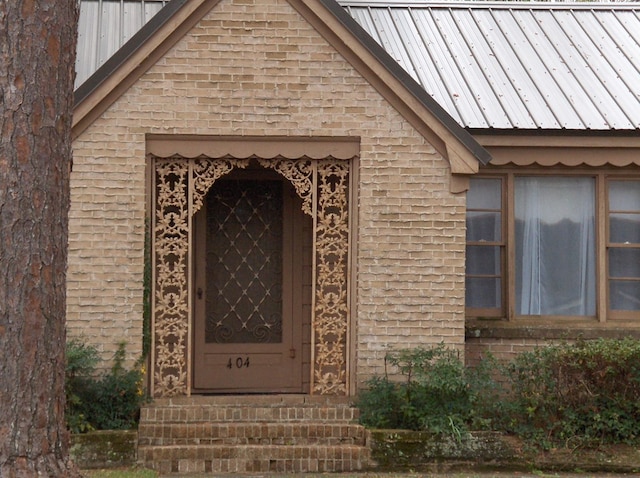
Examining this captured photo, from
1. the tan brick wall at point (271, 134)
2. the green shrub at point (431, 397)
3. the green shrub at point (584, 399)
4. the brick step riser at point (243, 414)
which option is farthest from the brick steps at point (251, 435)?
the green shrub at point (584, 399)

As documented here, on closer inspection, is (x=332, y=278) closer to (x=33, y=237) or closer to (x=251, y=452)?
(x=251, y=452)

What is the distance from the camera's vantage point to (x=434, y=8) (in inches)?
609

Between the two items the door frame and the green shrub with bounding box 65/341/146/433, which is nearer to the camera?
the green shrub with bounding box 65/341/146/433

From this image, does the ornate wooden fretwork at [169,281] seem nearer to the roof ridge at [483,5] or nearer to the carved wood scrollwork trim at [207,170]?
the carved wood scrollwork trim at [207,170]

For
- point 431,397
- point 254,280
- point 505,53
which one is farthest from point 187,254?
point 505,53

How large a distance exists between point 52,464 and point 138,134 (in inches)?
233

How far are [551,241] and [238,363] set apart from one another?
13.2 feet

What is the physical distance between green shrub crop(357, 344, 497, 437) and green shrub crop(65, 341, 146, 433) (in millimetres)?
2345

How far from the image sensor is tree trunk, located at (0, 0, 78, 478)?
6.02m

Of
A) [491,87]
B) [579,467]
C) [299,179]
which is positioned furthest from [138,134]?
[579,467]

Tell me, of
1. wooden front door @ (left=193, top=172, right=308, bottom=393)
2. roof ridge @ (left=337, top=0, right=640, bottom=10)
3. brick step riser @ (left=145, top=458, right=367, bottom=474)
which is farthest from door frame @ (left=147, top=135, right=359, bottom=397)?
roof ridge @ (left=337, top=0, right=640, bottom=10)

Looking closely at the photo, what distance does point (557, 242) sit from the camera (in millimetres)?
13250

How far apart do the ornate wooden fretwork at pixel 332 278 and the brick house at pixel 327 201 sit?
0.03 m

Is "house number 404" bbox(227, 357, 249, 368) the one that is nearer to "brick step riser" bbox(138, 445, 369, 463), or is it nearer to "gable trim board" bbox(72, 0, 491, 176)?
"brick step riser" bbox(138, 445, 369, 463)
